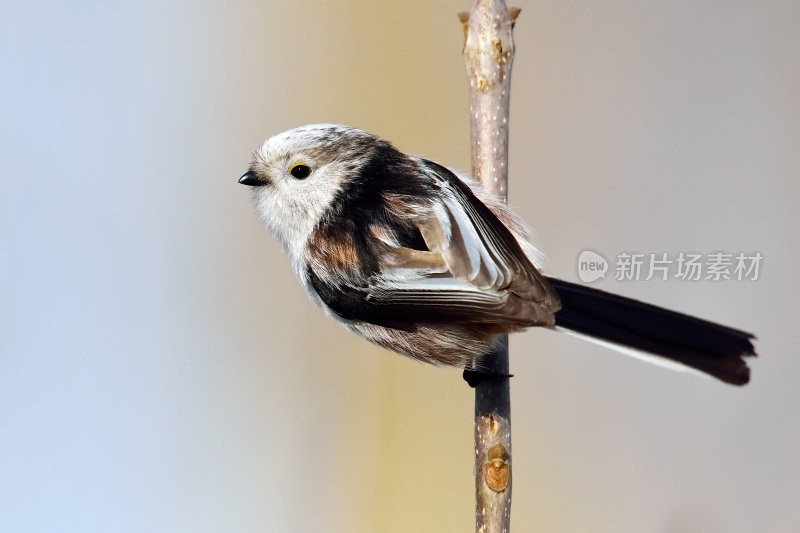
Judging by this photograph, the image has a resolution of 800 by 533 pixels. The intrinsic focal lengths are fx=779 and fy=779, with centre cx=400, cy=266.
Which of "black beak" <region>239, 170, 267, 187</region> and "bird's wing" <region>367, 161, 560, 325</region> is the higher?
"black beak" <region>239, 170, 267, 187</region>

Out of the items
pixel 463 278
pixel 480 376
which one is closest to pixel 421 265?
pixel 463 278

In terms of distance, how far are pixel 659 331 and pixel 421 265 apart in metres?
0.34

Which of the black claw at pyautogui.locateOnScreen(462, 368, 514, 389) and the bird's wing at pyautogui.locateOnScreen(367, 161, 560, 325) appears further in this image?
the black claw at pyautogui.locateOnScreen(462, 368, 514, 389)

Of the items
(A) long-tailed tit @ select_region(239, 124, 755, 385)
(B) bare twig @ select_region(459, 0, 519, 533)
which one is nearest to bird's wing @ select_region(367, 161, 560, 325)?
(A) long-tailed tit @ select_region(239, 124, 755, 385)

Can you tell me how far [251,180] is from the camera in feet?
4.04

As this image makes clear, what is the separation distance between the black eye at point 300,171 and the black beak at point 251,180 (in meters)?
0.05

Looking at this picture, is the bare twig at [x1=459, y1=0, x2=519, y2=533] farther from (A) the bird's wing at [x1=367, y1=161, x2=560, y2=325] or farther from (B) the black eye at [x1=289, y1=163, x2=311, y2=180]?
(B) the black eye at [x1=289, y1=163, x2=311, y2=180]

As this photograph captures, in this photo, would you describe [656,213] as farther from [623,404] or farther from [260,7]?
[260,7]

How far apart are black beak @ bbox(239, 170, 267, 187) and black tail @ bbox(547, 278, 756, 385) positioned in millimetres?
506

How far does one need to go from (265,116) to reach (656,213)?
0.97m

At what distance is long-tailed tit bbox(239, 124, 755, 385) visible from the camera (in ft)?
3.51

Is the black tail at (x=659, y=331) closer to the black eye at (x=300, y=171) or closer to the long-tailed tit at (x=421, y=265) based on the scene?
the long-tailed tit at (x=421, y=265)

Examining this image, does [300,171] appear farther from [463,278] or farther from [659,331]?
[659,331]

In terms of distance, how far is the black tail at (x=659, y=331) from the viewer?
1.02 metres
